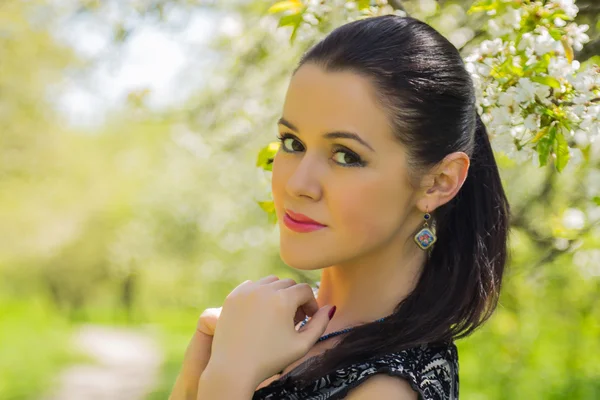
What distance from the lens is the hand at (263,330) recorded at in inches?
63.6

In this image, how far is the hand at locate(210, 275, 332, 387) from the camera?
1614mm

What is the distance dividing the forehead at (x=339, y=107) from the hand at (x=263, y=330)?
348mm

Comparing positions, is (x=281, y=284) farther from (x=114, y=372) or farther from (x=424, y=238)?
(x=114, y=372)

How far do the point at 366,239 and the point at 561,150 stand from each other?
55 cm

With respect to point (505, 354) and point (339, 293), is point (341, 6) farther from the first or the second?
point (505, 354)

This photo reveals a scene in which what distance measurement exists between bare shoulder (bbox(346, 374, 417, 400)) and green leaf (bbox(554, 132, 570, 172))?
695 millimetres

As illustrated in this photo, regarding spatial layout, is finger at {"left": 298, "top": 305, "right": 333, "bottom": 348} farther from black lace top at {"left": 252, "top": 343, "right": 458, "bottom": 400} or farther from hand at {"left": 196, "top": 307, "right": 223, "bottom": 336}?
hand at {"left": 196, "top": 307, "right": 223, "bottom": 336}

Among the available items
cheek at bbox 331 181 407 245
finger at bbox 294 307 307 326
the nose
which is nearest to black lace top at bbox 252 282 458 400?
finger at bbox 294 307 307 326

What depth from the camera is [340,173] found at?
168 centimetres

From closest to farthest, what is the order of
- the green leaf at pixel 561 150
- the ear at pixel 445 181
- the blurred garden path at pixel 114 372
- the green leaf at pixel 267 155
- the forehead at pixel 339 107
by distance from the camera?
the forehead at pixel 339 107 → the ear at pixel 445 181 → the green leaf at pixel 561 150 → the green leaf at pixel 267 155 → the blurred garden path at pixel 114 372

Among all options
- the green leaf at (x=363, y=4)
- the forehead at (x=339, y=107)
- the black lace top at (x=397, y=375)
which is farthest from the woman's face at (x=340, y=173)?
the green leaf at (x=363, y=4)

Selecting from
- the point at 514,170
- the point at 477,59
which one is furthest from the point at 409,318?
the point at 514,170

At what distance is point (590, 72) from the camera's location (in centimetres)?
191

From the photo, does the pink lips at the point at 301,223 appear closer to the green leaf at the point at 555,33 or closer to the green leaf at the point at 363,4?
the green leaf at the point at 555,33
